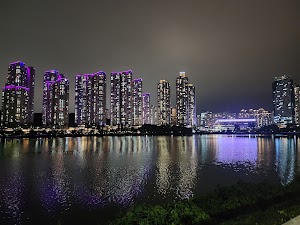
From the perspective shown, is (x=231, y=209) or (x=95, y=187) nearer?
(x=231, y=209)

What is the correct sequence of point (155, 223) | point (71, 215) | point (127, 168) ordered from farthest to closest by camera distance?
1. point (127, 168)
2. point (71, 215)
3. point (155, 223)

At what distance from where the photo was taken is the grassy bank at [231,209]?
9.72m

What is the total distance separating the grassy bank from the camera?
972cm

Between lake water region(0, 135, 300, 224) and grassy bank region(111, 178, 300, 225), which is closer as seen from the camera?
grassy bank region(111, 178, 300, 225)

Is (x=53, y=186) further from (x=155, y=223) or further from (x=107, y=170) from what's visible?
(x=155, y=223)

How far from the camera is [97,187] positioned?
2211cm

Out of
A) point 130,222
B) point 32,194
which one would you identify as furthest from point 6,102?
point 130,222

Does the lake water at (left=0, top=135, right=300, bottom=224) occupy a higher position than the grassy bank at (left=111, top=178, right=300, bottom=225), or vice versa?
the grassy bank at (left=111, top=178, right=300, bottom=225)

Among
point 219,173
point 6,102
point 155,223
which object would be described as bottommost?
point 219,173

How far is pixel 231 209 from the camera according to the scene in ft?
38.9

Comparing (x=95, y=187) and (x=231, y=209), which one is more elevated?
(x=231, y=209)

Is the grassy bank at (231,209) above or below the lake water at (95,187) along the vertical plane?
above

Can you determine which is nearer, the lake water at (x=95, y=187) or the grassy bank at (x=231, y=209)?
the grassy bank at (x=231, y=209)

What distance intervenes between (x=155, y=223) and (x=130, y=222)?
97 centimetres
